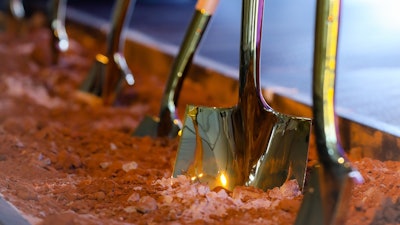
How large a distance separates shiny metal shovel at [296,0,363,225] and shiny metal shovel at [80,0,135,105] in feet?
3.05

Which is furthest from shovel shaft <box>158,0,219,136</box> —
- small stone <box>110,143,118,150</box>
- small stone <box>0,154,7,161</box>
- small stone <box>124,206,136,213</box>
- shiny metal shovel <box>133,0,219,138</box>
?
small stone <box>124,206,136,213</box>

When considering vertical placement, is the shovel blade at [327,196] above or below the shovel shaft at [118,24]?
below

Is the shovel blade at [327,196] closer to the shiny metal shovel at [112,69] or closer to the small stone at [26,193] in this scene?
the small stone at [26,193]

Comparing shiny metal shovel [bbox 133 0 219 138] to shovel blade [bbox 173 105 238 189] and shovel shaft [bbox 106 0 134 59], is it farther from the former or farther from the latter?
shovel shaft [bbox 106 0 134 59]

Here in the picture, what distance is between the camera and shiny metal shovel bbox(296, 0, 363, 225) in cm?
79

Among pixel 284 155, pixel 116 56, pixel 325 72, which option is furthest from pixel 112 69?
pixel 325 72

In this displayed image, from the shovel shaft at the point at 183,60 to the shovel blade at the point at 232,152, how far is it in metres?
0.21

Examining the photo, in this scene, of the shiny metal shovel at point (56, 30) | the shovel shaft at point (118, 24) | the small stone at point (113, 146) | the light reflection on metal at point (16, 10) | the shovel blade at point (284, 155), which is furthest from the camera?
the light reflection on metal at point (16, 10)

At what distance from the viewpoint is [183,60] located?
1.32 m

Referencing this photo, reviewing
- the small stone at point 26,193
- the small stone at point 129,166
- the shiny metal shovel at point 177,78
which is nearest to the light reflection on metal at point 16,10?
the shiny metal shovel at point 177,78

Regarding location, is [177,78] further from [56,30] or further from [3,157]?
[56,30]

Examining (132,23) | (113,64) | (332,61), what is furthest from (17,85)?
(332,61)

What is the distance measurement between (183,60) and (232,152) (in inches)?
11.6

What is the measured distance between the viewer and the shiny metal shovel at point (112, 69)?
5.63ft
